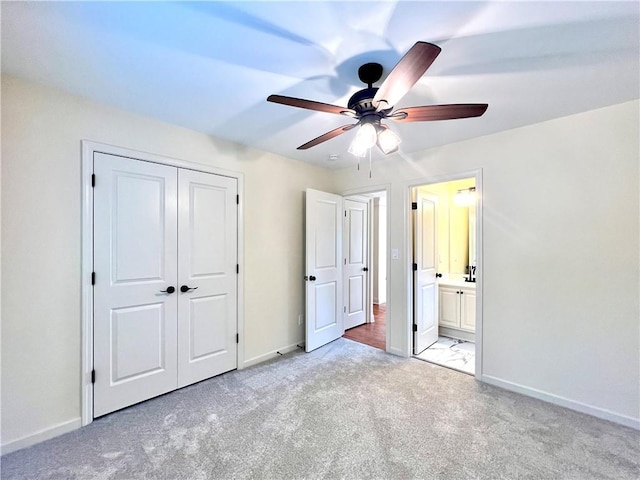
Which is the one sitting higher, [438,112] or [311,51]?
[311,51]

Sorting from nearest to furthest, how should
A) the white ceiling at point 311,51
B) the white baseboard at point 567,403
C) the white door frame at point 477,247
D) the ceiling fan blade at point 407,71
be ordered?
the ceiling fan blade at point 407,71 < the white ceiling at point 311,51 < the white baseboard at point 567,403 < the white door frame at point 477,247

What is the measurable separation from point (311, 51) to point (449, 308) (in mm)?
3713

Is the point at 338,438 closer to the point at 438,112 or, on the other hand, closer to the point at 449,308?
the point at 438,112

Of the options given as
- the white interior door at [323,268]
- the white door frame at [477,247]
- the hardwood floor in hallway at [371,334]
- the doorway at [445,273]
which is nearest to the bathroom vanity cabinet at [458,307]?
the doorway at [445,273]

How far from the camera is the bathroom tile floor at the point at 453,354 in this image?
10.1 feet

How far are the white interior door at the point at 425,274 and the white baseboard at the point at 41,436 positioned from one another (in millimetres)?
3196

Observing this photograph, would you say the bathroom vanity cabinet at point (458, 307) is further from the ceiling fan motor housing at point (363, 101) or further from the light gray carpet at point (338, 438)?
the ceiling fan motor housing at point (363, 101)

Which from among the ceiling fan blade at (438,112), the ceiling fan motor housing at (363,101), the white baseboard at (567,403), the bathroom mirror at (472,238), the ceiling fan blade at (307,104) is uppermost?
the ceiling fan motor housing at (363,101)

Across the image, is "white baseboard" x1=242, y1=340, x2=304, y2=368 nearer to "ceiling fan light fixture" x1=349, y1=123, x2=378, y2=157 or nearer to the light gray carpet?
the light gray carpet

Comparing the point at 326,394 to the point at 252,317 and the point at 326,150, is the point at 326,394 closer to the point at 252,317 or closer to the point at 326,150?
the point at 252,317

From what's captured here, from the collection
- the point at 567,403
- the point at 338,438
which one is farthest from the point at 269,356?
the point at 567,403

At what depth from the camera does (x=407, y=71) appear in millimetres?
1246

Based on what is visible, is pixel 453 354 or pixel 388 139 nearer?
pixel 388 139

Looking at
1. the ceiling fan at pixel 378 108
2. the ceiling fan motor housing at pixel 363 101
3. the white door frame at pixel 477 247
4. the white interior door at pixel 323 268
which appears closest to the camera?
the ceiling fan at pixel 378 108
